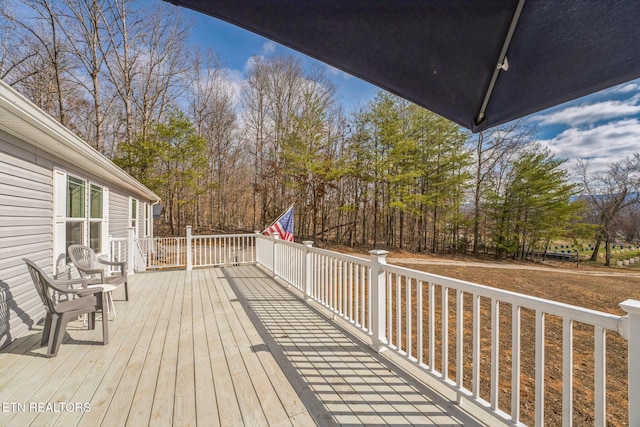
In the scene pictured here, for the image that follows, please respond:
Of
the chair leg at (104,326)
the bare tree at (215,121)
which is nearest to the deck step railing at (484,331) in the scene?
the chair leg at (104,326)

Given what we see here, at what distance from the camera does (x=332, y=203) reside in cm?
1647

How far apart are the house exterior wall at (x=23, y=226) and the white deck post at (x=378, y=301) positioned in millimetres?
3725

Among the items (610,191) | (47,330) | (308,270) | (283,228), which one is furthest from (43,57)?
(610,191)

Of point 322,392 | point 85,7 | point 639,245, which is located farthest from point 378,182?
point 639,245

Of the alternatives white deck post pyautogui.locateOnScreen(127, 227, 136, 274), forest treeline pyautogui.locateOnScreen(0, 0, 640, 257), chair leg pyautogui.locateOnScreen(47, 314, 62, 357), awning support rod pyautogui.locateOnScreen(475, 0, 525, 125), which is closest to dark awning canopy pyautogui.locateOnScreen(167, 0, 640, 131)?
awning support rod pyautogui.locateOnScreen(475, 0, 525, 125)

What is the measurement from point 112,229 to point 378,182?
40.7 ft

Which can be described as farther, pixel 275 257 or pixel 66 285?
pixel 275 257

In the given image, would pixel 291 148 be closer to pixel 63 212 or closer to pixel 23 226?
pixel 63 212

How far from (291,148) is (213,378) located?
12.5 m

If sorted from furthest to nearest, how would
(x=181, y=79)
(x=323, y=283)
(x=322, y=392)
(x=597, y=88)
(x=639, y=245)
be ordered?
(x=639, y=245) → (x=181, y=79) → (x=323, y=283) → (x=322, y=392) → (x=597, y=88)

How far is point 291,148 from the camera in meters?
13.9

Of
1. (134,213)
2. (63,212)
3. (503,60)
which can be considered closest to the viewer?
(503,60)

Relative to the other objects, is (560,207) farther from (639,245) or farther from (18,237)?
(18,237)

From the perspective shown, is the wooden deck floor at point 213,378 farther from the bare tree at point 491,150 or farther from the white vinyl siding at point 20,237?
the bare tree at point 491,150
